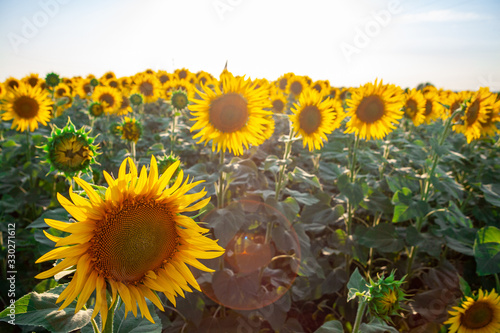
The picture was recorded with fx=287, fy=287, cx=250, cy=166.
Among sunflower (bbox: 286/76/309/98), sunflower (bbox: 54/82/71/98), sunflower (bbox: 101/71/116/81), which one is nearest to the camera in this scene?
sunflower (bbox: 54/82/71/98)

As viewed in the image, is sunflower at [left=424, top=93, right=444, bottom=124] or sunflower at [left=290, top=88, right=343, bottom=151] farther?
sunflower at [left=424, top=93, right=444, bottom=124]

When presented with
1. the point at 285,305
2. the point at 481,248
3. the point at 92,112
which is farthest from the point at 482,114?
the point at 92,112

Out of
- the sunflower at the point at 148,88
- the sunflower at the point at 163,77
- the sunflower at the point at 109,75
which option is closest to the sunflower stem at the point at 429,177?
the sunflower at the point at 148,88

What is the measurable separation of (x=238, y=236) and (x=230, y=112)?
1250mm

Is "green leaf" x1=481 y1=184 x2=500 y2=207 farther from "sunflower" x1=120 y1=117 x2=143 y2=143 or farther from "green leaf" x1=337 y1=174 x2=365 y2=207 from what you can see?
"sunflower" x1=120 y1=117 x2=143 y2=143

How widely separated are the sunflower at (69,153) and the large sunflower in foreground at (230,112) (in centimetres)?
106

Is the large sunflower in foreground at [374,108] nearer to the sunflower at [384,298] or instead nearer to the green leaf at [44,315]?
the sunflower at [384,298]

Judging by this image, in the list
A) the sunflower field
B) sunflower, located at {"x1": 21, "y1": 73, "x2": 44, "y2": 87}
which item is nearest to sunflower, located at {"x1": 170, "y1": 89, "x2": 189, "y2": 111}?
the sunflower field

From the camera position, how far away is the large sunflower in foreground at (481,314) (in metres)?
2.14

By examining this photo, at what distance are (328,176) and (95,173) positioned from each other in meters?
2.52

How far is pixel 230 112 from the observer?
8.75ft

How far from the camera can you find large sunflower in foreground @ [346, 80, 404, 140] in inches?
137

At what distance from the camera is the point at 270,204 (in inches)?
104

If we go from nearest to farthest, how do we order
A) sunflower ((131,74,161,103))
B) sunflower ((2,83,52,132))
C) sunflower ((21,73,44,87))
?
sunflower ((2,83,52,132))
sunflower ((21,73,44,87))
sunflower ((131,74,161,103))
